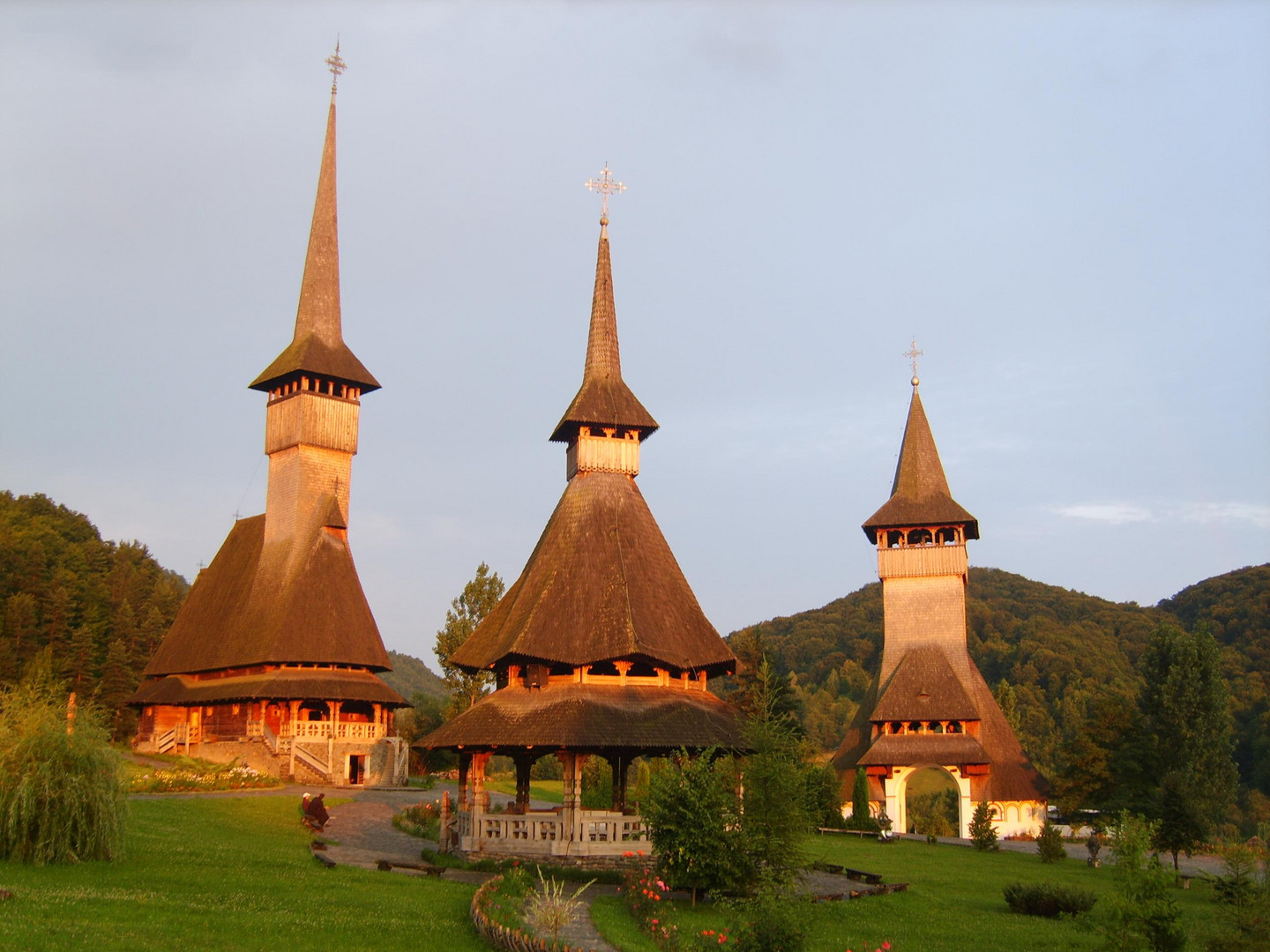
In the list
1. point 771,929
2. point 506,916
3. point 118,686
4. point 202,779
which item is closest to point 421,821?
point 202,779

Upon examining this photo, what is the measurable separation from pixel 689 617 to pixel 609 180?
447 inches

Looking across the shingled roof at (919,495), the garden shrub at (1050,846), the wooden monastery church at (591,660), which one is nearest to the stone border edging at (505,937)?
the wooden monastery church at (591,660)

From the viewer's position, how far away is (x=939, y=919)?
56.7 ft

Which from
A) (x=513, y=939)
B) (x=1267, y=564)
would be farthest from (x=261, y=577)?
(x=1267, y=564)

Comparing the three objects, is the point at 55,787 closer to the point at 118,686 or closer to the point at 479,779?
the point at 479,779

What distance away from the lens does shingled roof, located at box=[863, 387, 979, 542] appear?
41562 millimetres

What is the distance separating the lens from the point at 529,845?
21359 millimetres

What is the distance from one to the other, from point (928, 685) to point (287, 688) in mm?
21339

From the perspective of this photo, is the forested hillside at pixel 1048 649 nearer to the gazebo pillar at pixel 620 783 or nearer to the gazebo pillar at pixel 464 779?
the gazebo pillar at pixel 620 783

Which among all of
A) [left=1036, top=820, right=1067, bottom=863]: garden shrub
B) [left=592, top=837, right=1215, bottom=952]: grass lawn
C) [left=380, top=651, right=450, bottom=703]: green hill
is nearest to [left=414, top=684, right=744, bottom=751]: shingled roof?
[left=592, top=837, right=1215, bottom=952]: grass lawn

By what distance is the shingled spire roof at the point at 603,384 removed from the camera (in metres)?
26.8

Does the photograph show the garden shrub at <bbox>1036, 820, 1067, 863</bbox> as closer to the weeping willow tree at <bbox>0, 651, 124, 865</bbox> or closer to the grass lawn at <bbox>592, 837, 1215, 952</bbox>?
the grass lawn at <bbox>592, 837, 1215, 952</bbox>

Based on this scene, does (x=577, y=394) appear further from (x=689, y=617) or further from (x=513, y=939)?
(x=513, y=939)

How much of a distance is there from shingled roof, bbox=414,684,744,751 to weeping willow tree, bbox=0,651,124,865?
6237 millimetres
